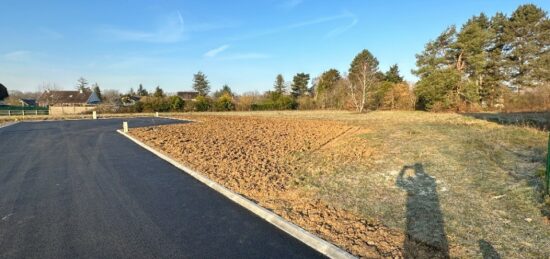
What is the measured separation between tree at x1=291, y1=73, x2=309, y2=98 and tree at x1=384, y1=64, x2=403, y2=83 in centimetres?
1713

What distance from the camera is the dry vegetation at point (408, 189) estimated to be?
370 centimetres

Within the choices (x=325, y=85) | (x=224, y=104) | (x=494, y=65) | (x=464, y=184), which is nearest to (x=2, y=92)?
(x=224, y=104)

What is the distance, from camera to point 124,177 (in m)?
7.13

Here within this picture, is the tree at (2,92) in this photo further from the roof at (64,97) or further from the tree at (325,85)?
the tree at (325,85)

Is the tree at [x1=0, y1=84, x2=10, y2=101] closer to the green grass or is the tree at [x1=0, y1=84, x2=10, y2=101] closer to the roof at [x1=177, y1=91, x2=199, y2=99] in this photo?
the roof at [x1=177, y1=91, x2=199, y2=99]

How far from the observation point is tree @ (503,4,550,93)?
29594mm

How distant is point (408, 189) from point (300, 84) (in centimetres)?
5556

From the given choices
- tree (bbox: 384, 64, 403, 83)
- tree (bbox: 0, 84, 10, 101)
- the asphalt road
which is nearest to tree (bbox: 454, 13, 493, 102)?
tree (bbox: 384, 64, 403, 83)

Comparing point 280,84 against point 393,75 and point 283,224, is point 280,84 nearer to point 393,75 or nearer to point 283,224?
point 393,75

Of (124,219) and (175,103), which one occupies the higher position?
(175,103)

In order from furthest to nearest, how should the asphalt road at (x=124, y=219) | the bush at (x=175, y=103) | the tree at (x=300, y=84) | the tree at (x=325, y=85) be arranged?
1. the tree at (x=300, y=84)
2. the tree at (x=325, y=85)
3. the bush at (x=175, y=103)
4. the asphalt road at (x=124, y=219)

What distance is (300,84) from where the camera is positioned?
60.2 m

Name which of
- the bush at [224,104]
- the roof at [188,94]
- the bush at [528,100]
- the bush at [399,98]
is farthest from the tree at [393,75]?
the roof at [188,94]

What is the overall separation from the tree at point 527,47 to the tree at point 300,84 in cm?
3394
